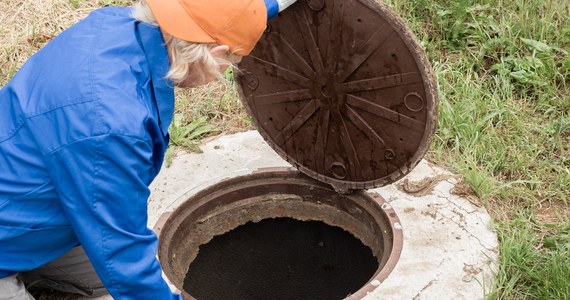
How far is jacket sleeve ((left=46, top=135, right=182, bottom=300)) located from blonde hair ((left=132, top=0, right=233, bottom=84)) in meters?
0.25

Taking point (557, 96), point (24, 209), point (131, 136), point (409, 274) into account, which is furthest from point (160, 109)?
point (557, 96)

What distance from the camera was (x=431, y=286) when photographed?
2.85m

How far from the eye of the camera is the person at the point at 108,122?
2.03 meters

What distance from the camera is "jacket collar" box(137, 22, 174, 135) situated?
2.19 m

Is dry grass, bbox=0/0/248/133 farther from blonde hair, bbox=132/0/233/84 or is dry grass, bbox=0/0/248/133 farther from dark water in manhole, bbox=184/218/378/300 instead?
blonde hair, bbox=132/0/233/84

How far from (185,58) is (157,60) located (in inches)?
3.6

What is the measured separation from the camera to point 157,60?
2.20m

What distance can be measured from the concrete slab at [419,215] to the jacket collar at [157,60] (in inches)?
42.3

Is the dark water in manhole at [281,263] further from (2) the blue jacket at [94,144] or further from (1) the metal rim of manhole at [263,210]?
(2) the blue jacket at [94,144]

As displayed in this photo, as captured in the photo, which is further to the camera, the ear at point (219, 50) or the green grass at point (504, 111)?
the green grass at point (504, 111)

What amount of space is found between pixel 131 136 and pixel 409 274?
1408 mm

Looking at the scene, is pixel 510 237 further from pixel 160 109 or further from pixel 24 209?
pixel 24 209

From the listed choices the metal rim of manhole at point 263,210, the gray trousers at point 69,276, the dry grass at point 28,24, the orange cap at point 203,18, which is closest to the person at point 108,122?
the orange cap at point 203,18

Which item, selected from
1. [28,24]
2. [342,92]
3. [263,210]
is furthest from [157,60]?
[28,24]
